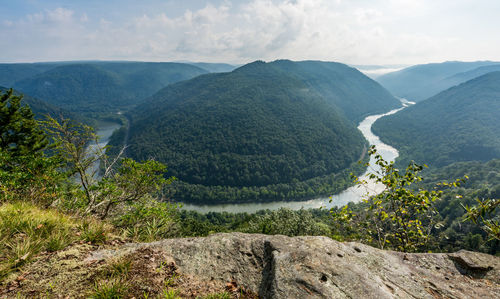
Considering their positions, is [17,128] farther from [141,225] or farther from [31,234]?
[31,234]

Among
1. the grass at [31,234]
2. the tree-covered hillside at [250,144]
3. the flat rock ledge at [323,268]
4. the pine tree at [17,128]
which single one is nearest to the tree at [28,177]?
the grass at [31,234]

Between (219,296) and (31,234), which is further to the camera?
(31,234)

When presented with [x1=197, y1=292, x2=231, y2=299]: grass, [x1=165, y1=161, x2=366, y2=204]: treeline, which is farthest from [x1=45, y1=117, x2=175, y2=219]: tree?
[x1=165, y1=161, x2=366, y2=204]: treeline

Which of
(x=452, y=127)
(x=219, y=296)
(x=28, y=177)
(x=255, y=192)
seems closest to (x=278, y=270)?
(x=219, y=296)

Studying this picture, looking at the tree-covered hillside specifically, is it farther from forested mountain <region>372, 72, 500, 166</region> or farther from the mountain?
forested mountain <region>372, 72, 500, 166</region>

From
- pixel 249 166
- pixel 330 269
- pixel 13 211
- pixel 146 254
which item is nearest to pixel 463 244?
pixel 330 269

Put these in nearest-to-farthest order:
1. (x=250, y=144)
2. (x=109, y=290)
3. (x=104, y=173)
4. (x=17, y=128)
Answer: (x=109, y=290)
(x=104, y=173)
(x=17, y=128)
(x=250, y=144)

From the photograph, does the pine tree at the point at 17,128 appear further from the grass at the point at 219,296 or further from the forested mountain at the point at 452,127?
the forested mountain at the point at 452,127
